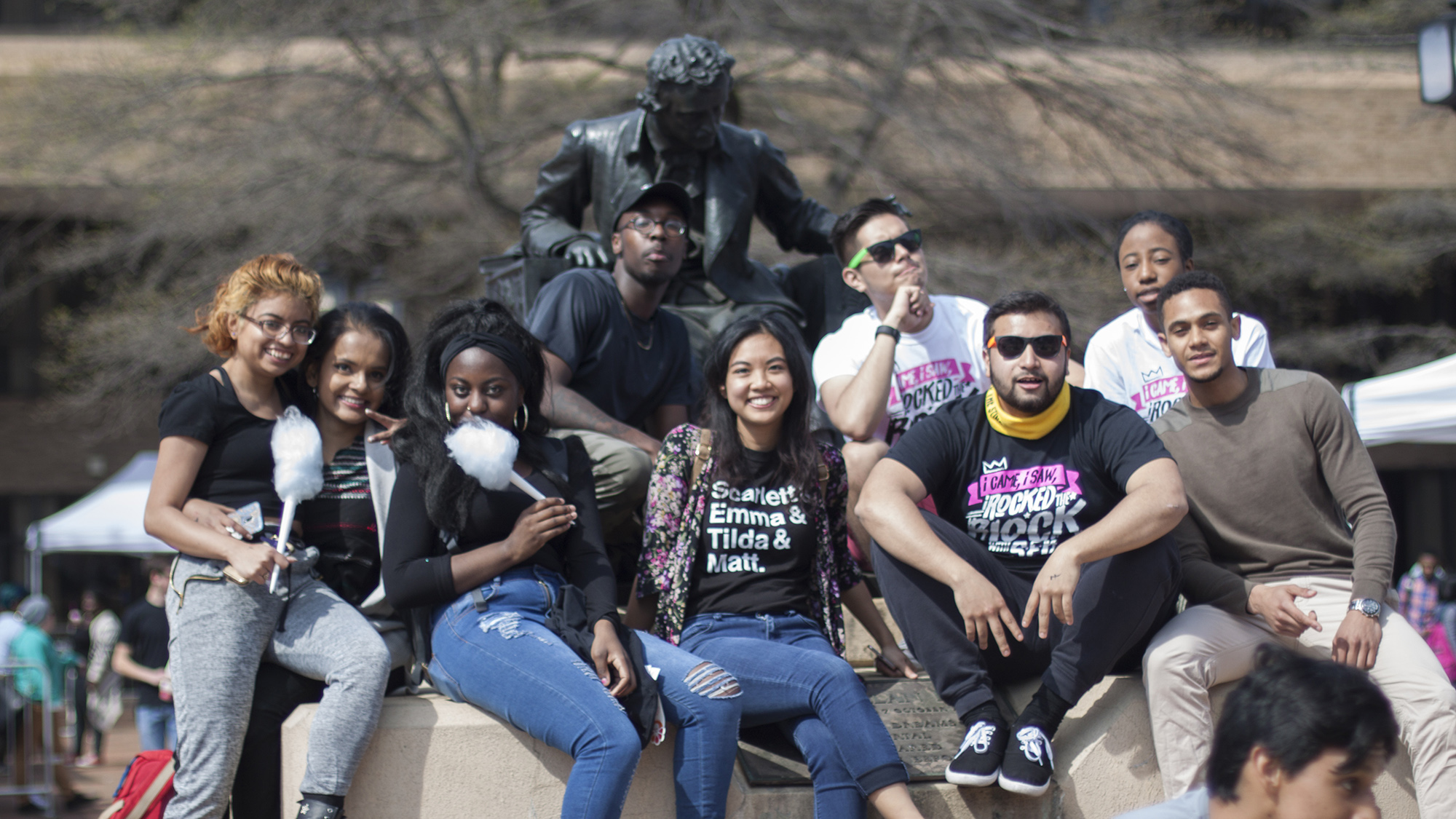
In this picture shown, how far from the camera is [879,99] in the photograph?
13.0 metres

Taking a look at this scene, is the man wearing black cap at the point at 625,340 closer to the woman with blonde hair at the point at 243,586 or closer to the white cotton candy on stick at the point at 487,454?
the white cotton candy on stick at the point at 487,454

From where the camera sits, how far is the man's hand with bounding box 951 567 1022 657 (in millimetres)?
3348

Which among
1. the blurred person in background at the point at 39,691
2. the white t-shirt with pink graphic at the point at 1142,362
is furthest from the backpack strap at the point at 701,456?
the blurred person in background at the point at 39,691

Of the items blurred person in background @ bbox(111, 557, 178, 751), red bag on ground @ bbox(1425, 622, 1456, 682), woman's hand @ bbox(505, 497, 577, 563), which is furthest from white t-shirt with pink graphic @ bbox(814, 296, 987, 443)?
red bag on ground @ bbox(1425, 622, 1456, 682)

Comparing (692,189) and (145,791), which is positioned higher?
(692,189)

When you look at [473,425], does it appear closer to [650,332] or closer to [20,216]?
[650,332]

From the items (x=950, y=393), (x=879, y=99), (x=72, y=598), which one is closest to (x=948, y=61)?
(x=879, y=99)

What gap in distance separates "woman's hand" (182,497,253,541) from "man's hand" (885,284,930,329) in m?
2.25

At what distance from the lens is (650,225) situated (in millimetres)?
4727

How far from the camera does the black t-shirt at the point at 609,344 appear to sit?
464cm

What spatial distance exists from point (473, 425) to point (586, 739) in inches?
38.2

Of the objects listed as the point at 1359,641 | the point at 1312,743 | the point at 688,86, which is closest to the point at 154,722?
the point at 688,86

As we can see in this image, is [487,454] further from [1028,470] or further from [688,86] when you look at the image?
[688,86]

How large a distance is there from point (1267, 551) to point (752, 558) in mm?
1569
